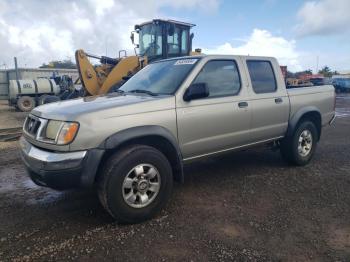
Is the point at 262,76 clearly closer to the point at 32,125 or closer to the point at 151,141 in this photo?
the point at 151,141

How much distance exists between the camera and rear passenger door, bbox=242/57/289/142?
4.88 metres

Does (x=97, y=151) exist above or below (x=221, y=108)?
below

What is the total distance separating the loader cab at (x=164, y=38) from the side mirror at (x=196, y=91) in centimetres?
855

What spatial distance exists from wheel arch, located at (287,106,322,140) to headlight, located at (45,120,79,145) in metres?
3.58

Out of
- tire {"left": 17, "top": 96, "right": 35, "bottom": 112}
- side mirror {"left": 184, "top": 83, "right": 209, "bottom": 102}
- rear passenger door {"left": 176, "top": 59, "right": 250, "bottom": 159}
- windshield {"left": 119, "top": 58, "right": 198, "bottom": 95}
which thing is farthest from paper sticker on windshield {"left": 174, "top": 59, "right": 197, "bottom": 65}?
tire {"left": 17, "top": 96, "right": 35, "bottom": 112}

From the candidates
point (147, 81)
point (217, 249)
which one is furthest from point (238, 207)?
point (147, 81)

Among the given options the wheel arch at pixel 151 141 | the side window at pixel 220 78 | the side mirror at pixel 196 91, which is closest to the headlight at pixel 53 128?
the wheel arch at pixel 151 141

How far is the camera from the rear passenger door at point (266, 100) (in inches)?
192

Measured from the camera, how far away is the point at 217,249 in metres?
3.13

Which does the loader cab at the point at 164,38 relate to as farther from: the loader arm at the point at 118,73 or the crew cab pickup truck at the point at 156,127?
the crew cab pickup truck at the point at 156,127

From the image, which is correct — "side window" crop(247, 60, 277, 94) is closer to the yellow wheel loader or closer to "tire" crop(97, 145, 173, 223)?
"tire" crop(97, 145, 173, 223)

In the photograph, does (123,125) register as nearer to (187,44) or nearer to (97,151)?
(97,151)

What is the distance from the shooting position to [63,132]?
3309mm

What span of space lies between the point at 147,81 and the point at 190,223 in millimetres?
2052
